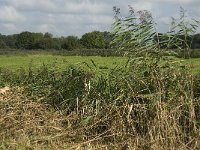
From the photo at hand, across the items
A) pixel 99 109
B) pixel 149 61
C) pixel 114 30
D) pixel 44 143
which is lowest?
pixel 44 143

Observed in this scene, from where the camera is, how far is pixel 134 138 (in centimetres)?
662

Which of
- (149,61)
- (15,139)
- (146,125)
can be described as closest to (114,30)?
(149,61)

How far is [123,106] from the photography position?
7051 millimetres

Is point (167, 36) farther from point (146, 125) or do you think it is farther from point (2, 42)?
point (2, 42)

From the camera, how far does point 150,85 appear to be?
7.24 m

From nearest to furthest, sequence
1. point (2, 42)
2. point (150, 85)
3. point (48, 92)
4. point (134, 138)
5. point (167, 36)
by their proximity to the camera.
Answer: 1. point (134, 138)
2. point (150, 85)
3. point (167, 36)
4. point (48, 92)
5. point (2, 42)

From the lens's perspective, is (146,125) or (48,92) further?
(48,92)

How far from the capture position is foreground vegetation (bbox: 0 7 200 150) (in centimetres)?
655

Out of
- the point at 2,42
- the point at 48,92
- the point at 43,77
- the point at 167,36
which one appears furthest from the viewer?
the point at 2,42

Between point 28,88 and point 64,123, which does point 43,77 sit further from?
point 64,123

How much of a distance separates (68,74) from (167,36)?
2307 millimetres

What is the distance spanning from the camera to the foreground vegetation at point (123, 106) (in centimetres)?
655

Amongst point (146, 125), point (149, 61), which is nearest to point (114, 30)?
point (149, 61)

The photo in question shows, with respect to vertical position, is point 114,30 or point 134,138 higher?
point 114,30
